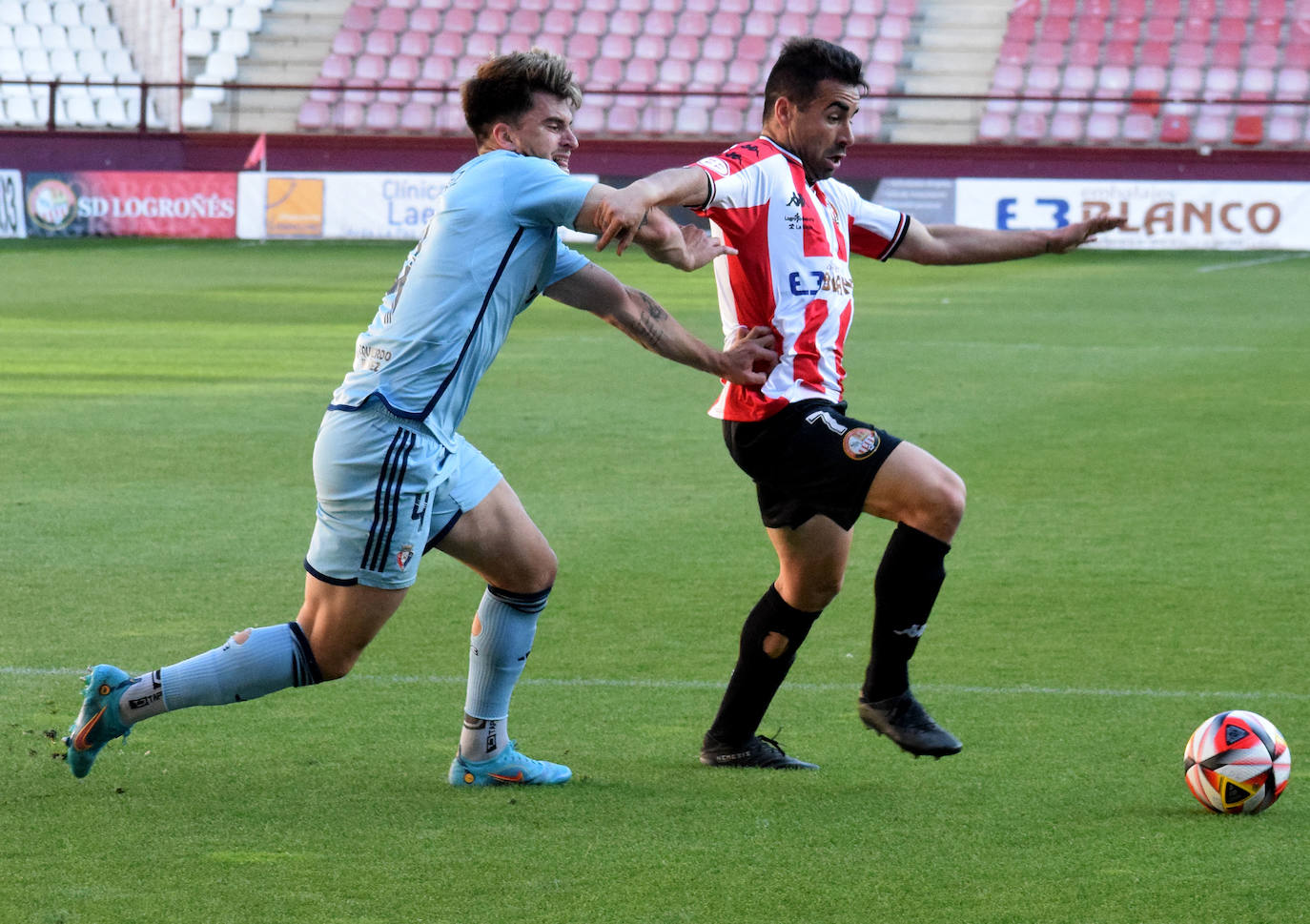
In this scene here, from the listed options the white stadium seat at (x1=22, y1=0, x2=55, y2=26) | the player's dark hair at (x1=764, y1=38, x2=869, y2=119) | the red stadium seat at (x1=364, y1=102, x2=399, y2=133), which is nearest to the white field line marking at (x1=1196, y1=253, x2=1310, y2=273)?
the red stadium seat at (x1=364, y1=102, x2=399, y2=133)

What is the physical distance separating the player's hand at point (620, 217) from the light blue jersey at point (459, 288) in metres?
0.14

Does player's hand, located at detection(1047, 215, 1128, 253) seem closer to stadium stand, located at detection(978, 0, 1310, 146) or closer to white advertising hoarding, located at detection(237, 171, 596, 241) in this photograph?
white advertising hoarding, located at detection(237, 171, 596, 241)

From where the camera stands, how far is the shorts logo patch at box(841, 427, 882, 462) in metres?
4.74

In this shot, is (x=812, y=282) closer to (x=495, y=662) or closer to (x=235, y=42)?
(x=495, y=662)

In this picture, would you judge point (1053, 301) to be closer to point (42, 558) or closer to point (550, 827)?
point (42, 558)

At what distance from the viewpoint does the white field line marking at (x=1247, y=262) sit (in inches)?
944

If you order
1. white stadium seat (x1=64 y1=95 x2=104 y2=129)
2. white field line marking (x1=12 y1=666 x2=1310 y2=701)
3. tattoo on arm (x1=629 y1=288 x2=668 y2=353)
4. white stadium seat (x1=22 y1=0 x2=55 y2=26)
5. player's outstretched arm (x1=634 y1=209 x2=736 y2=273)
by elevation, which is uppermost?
white stadium seat (x1=22 y1=0 x2=55 y2=26)

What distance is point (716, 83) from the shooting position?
34.5 metres

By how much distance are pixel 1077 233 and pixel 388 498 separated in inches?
87.5

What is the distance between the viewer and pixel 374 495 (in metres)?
4.28

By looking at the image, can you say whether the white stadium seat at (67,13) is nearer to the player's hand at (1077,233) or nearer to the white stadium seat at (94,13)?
the white stadium seat at (94,13)

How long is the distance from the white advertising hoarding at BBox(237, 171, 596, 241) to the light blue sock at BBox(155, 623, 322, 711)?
25207 millimetres

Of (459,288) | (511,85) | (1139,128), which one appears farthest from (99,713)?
(1139,128)

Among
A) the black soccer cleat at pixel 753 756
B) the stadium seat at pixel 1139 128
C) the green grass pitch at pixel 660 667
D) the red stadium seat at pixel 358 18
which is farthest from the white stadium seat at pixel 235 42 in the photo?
the black soccer cleat at pixel 753 756
